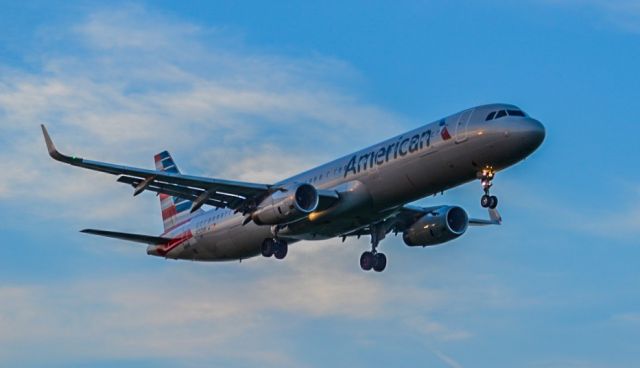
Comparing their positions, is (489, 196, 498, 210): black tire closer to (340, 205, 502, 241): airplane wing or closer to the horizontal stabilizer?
(340, 205, 502, 241): airplane wing

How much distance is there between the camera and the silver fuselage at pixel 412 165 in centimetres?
6056

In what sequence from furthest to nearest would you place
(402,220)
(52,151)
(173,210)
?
(173,210) < (402,220) < (52,151)

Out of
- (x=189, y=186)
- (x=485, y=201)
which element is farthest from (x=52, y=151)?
(x=485, y=201)

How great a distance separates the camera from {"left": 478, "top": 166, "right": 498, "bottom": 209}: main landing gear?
60.8 metres

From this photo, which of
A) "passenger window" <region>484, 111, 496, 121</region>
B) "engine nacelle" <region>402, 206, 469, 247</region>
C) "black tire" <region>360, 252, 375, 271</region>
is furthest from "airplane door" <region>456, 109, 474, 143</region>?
"black tire" <region>360, 252, 375, 271</region>

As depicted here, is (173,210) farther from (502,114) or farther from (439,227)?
(502,114)

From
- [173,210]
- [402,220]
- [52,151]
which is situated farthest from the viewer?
[173,210]

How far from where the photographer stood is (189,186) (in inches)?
2594

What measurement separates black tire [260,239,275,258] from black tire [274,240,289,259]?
0.24 m

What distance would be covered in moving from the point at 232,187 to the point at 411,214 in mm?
10543

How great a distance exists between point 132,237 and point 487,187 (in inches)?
821

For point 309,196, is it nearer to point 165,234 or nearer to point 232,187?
point 232,187

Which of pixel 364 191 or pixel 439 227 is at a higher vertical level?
pixel 439 227

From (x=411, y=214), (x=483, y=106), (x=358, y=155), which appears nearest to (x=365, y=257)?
(x=411, y=214)
